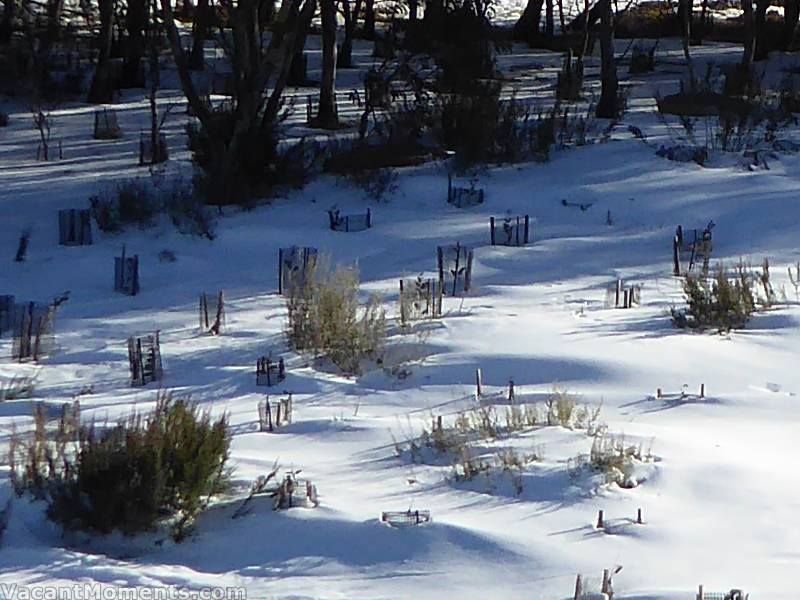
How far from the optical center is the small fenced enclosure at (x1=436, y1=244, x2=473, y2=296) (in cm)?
959

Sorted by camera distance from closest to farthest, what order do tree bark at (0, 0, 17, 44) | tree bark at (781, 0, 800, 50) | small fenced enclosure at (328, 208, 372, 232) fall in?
small fenced enclosure at (328, 208, 372, 232), tree bark at (0, 0, 17, 44), tree bark at (781, 0, 800, 50)

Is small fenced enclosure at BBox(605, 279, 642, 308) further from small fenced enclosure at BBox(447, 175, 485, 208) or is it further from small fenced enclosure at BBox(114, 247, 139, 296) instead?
small fenced enclosure at BBox(114, 247, 139, 296)

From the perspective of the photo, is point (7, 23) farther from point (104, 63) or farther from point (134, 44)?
point (104, 63)

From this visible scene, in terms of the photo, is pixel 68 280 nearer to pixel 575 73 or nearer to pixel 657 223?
pixel 657 223

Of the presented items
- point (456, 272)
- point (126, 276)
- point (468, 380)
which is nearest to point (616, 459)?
point (468, 380)

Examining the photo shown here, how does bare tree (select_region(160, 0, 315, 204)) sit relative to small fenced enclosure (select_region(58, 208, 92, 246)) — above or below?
above

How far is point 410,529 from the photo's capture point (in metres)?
4.99

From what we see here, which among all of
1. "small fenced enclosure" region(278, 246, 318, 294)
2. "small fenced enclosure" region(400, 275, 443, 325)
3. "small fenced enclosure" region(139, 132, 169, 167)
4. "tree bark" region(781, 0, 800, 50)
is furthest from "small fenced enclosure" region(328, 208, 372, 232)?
"tree bark" region(781, 0, 800, 50)

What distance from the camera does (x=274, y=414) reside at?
263 inches

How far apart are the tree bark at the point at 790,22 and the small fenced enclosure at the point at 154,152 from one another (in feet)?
41.8

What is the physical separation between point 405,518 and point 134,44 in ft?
48.4

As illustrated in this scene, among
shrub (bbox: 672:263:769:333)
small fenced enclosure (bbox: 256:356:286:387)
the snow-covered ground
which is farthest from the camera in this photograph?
shrub (bbox: 672:263:769:333)

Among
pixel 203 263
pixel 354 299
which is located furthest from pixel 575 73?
pixel 354 299

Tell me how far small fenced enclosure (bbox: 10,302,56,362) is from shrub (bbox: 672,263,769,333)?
403 cm
